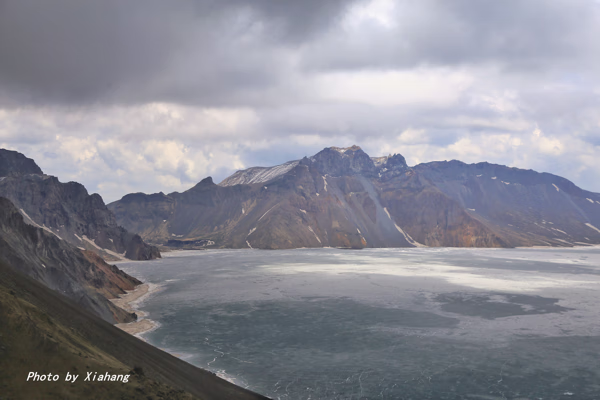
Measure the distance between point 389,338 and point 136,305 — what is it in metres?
52.0

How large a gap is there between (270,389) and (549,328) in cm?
4584

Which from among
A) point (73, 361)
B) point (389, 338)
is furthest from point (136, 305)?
point (73, 361)

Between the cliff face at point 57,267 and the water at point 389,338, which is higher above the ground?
the cliff face at point 57,267

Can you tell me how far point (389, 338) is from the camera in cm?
5912

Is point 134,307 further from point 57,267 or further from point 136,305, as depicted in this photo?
point 57,267

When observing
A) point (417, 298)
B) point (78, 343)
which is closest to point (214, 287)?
point (417, 298)

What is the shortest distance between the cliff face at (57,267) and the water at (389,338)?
931 cm

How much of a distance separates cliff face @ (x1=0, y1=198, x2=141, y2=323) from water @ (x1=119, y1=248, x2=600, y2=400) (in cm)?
931

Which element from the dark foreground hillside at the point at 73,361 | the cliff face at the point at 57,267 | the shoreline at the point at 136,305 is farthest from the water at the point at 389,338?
the cliff face at the point at 57,267

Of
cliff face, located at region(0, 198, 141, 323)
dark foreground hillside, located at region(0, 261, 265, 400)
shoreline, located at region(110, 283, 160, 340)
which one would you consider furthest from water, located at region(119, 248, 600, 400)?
cliff face, located at region(0, 198, 141, 323)

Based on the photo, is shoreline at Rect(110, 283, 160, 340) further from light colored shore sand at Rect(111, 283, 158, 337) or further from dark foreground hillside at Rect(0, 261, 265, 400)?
dark foreground hillside at Rect(0, 261, 265, 400)

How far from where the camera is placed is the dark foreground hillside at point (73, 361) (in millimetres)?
23953

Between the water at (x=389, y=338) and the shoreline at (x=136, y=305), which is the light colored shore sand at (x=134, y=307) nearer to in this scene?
the shoreline at (x=136, y=305)

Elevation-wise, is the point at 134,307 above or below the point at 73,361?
below
